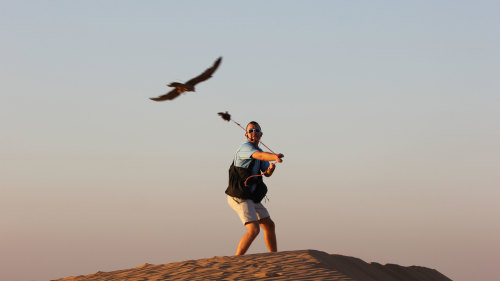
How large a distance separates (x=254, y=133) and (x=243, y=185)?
89cm

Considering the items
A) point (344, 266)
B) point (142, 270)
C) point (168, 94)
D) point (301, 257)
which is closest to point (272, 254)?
point (301, 257)

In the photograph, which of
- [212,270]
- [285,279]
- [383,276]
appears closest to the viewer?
[285,279]

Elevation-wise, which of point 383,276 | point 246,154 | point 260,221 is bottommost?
point 383,276

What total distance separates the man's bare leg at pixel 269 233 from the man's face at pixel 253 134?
1.37m

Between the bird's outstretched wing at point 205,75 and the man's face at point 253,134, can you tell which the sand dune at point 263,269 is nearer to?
the man's face at point 253,134

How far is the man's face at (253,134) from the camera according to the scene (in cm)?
1224

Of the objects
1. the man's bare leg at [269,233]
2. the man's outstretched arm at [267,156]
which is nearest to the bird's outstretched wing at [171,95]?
the man's outstretched arm at [267,156]

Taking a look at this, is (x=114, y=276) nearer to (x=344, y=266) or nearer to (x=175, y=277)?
(x=175, y=277)

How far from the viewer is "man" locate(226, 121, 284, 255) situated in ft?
39.6

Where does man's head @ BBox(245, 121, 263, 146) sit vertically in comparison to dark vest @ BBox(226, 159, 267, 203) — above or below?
above

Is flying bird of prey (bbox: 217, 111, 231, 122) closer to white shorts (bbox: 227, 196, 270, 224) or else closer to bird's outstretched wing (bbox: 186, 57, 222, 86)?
bird's outstretched wing (bbox: 186, 57, 222, 86)

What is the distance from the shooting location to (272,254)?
1260 centimetres

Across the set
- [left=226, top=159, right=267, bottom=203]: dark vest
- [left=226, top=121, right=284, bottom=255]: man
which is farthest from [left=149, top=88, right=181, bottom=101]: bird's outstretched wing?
[left=226, top=159, right=267, bottom=203]: dark vest

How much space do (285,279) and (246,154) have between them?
2178mm
